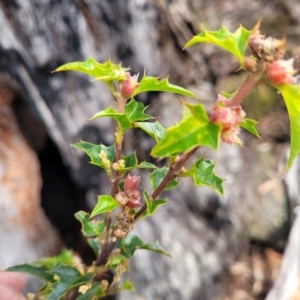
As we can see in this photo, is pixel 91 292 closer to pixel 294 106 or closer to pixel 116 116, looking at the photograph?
pixel 116 116

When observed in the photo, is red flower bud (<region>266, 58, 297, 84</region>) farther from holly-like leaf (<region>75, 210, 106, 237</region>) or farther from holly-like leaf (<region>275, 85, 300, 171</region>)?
holly-like leaf (<region>75, 210, 106, 237</region>)

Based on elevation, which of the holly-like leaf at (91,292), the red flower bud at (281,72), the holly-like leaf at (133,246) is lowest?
the holly-like leaf at (91,292)

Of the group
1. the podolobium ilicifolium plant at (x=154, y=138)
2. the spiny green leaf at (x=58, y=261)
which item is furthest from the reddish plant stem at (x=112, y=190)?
the spiny green leaf at (x=58, y=261)

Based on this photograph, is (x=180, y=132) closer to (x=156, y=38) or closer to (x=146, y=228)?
(x=146, y=228)

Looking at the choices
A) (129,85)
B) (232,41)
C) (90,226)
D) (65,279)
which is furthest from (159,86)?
(65,279)

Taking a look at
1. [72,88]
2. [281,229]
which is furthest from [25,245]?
[281,229]

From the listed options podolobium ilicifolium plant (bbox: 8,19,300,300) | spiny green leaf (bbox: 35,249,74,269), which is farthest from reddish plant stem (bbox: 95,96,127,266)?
spiny green leaf (bbox: 35,249,74,269)

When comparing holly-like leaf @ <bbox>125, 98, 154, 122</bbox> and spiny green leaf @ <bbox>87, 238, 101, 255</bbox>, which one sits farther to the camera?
spiny green leaf @ <bbox>87, 238, 101, 255</bbox>

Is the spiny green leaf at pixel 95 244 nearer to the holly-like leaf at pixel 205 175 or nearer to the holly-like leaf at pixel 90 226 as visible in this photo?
the holly-like leaf at pixel 90 226

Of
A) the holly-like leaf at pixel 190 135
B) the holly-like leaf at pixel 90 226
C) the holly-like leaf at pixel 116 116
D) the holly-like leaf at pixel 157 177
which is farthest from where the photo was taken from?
the holly-like leaf at pixel 90 226
